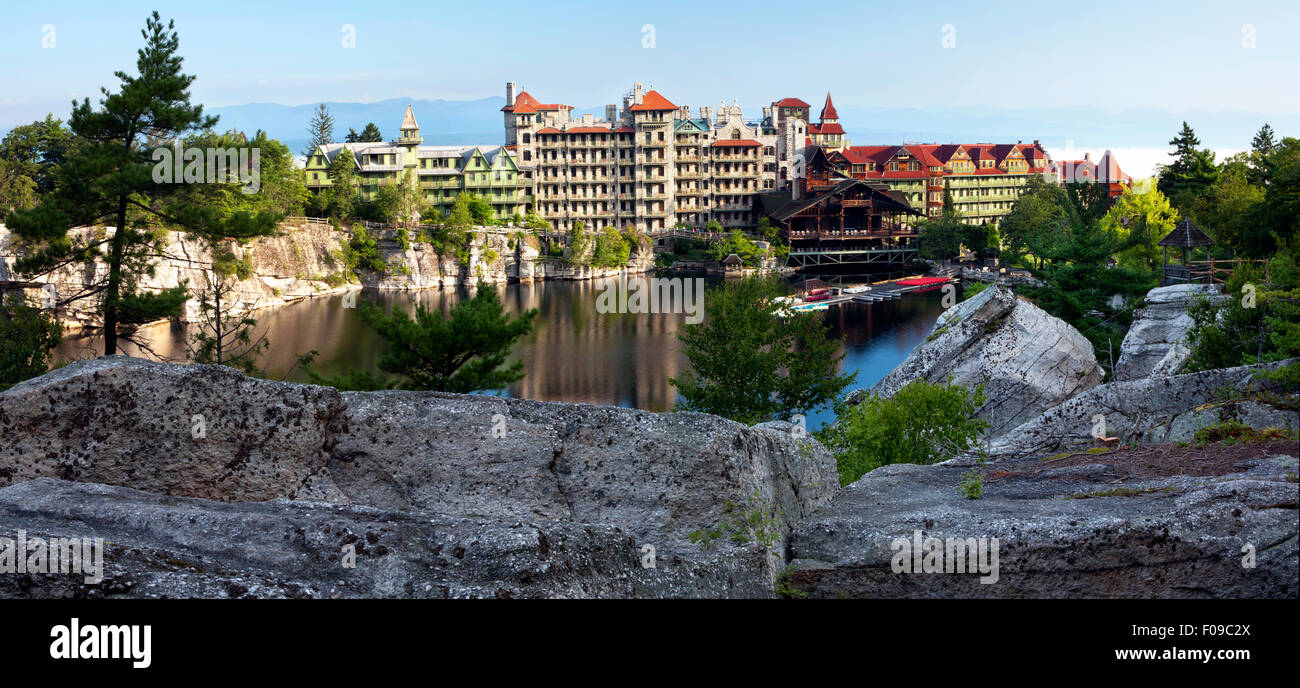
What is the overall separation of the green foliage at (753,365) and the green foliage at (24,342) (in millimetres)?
19214

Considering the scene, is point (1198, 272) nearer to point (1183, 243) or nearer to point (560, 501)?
point (1183, 243)

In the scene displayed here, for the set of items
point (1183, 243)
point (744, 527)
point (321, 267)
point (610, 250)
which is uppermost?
point (610, 250)

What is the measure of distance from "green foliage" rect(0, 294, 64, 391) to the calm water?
9.52 m

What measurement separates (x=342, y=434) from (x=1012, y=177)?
122850 millimetres

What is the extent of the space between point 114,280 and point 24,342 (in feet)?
9.09

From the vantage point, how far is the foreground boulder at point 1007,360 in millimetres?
29594

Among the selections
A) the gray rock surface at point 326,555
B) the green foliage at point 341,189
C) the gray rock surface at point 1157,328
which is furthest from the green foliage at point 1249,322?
the green foliage at point 341,189

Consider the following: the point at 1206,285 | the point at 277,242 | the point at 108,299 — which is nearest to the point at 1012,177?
the point at 277,242

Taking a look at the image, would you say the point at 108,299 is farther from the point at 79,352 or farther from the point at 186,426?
the point at 79,352

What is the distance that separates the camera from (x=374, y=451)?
11.4 metres

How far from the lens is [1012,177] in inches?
4843

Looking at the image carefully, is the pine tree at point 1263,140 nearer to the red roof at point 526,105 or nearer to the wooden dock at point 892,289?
the wooden dock at point 892,289

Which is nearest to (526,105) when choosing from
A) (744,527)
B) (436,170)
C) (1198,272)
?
(436,170)

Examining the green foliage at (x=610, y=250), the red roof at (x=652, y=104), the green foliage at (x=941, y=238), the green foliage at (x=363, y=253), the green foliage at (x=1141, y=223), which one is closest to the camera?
the green foliage at (x=1141, y=223)
